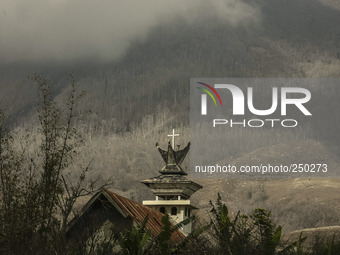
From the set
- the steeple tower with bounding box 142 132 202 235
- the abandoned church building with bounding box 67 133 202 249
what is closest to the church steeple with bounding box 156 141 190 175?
the steeple tower with bounding box 142 132 202 235

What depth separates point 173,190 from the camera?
53.1m

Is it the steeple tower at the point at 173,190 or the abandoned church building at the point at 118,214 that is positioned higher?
the steeple tower at the point at 173,190

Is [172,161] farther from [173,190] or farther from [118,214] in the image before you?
[118,214]

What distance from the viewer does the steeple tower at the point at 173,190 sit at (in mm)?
51094

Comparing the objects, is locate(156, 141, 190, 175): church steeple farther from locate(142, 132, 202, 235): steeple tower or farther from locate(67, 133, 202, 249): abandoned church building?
locate(67, 133, 202, 249): abandoned church building

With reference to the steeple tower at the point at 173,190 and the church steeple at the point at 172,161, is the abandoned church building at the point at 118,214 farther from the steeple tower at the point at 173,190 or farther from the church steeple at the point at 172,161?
the church steeple at the point at 172,161

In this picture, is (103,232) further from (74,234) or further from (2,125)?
(2,125)

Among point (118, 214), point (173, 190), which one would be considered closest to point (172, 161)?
point (173, 190)

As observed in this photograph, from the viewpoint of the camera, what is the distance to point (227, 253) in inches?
1034

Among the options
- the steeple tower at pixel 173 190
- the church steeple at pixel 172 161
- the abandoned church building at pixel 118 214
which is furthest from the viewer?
the church steeple at pixel 172 161

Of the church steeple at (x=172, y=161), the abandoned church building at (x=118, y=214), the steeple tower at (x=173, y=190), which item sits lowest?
the abandoned church building at (x=118, y=214)

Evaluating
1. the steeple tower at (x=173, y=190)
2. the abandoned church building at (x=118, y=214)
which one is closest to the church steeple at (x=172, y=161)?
the steeple tower at (x=173, y=190)

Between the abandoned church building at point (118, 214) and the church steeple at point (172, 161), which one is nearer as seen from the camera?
the abandoned church building at point (118, 214)

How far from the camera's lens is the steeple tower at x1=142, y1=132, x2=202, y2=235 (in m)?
51.1
